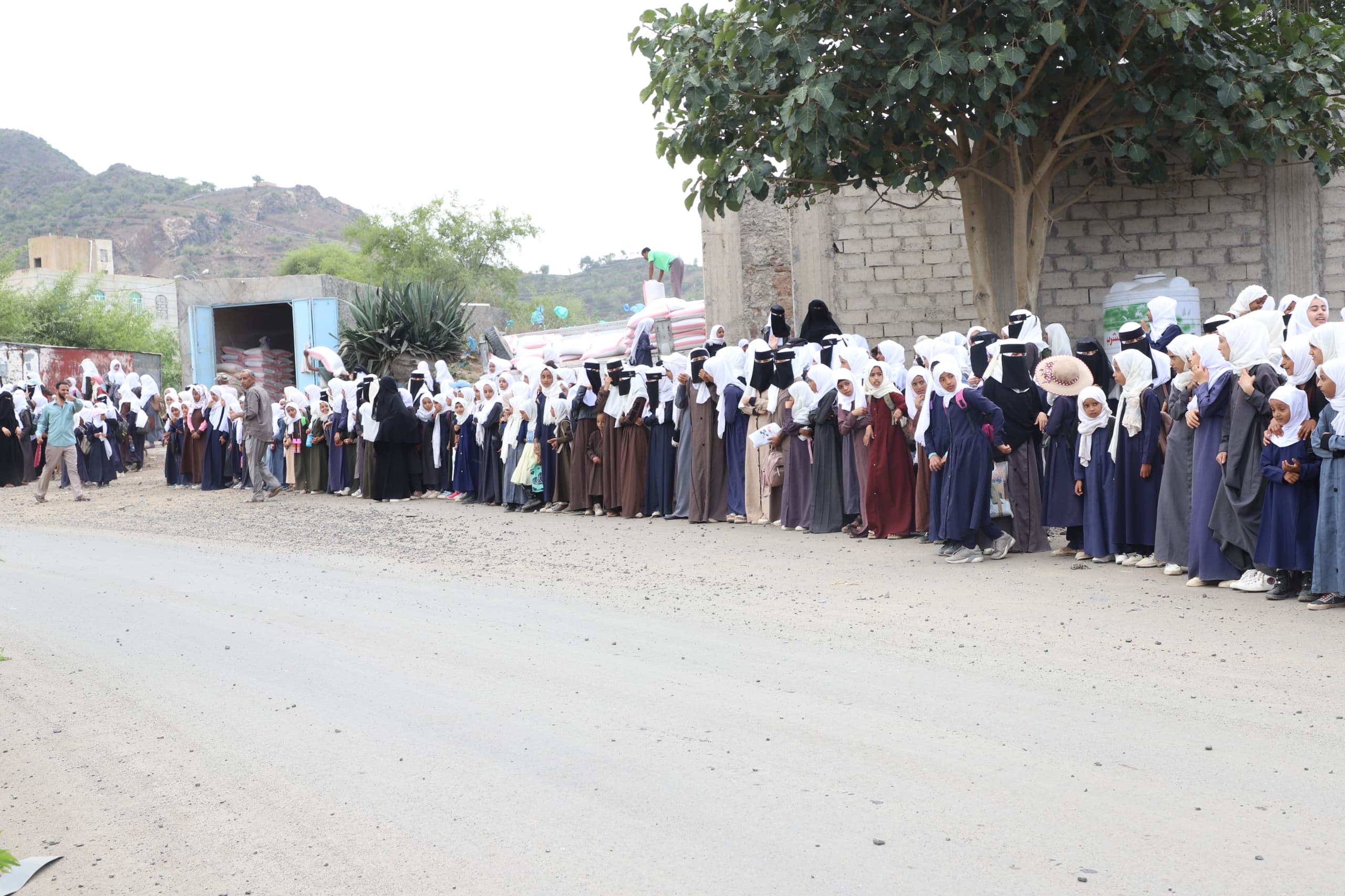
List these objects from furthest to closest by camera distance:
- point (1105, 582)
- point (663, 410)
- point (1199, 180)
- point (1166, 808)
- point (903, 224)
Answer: point (903, 224) < point (1199, 180) < point (663, 410) < point (1105, 582) < point (1166, 808)

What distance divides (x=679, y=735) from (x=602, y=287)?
85460 mm

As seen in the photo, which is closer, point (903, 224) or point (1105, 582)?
point (1105, 582)

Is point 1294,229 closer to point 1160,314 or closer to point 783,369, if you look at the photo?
point 1160,314

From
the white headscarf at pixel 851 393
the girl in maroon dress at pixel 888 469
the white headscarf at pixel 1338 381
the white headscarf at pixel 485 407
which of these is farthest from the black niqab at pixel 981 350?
the white headscarf at pixel 485 407

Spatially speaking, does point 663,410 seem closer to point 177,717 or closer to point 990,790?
point 177,717

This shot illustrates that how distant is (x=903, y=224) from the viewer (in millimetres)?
17219

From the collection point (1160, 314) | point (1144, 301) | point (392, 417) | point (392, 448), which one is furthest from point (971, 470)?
point (392, 448)

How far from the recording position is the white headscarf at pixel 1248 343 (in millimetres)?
8180

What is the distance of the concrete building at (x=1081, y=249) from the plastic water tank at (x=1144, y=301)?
1.92 ft

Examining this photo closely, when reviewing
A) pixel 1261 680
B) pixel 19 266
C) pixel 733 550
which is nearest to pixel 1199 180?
pixel 733 550

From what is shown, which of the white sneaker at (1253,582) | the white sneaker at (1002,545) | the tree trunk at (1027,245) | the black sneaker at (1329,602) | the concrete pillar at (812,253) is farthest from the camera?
the concrete pillar at (812,253)

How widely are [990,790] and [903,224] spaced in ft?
44.6

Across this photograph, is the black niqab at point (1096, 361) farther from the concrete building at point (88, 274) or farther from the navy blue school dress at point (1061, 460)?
the concrete building at point (88, 274)

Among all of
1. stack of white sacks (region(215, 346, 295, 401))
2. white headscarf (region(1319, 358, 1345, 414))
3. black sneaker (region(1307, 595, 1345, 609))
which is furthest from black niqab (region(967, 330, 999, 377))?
stack of white sacks (region(215, 346, 295, 401))
